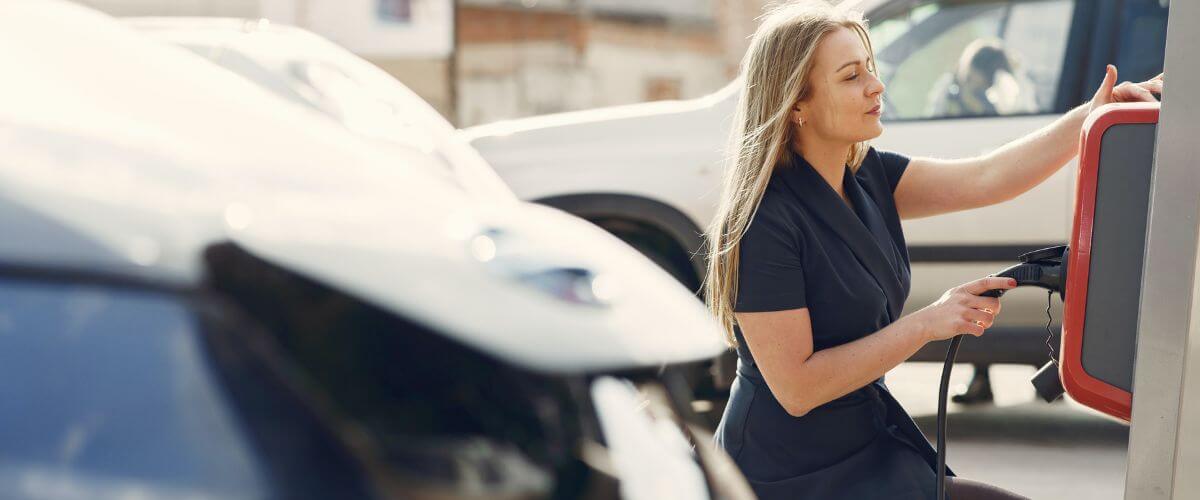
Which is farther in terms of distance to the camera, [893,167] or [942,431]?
[893,167]

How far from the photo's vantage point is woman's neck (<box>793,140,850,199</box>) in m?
2.52

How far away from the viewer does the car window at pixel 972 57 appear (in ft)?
16.3

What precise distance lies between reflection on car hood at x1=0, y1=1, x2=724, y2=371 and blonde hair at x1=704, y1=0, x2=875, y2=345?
0.96 meters

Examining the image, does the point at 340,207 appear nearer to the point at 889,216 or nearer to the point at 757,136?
the point at 757,136

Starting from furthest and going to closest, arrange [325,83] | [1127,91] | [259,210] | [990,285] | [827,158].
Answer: [325,83], [827,158], [1127,91], [990,285], [259,210]

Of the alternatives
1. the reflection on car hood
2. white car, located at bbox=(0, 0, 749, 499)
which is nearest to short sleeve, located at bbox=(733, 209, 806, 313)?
the reflection on car hood

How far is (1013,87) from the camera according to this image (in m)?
4.98

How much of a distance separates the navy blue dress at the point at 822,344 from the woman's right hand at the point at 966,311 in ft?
0.64

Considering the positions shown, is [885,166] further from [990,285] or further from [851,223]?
[990,285]

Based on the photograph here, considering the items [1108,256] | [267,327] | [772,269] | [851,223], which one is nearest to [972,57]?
[851,223]

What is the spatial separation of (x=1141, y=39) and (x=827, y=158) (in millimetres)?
2750

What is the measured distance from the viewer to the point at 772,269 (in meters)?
2.37

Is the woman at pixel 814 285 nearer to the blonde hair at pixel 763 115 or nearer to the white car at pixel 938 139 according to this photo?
the blonde hair at pixel 763 115

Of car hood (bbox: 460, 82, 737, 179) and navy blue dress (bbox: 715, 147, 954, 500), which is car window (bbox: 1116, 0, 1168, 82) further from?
navy blue dress (bbox: 715, 147, 954, 500)
